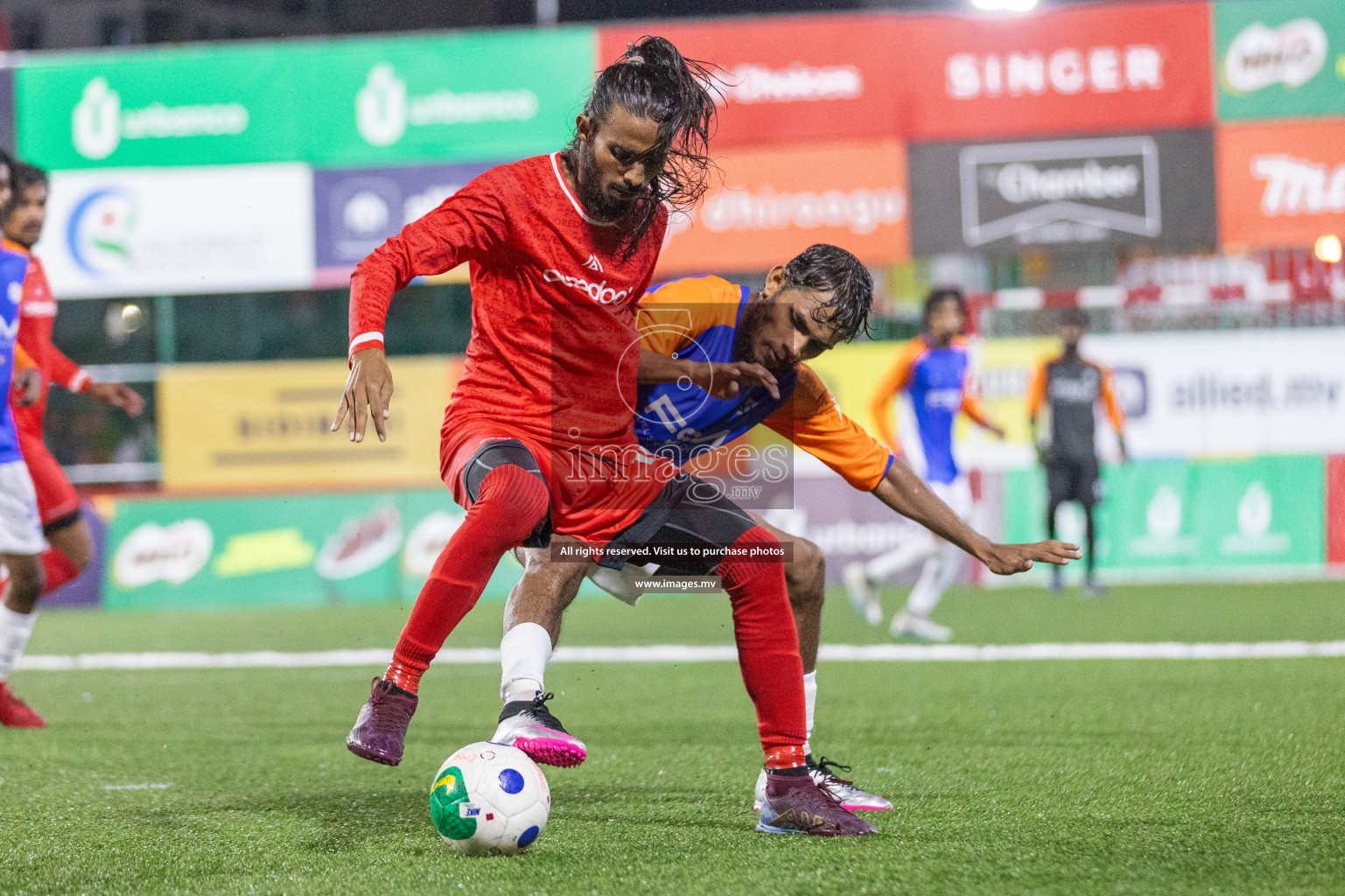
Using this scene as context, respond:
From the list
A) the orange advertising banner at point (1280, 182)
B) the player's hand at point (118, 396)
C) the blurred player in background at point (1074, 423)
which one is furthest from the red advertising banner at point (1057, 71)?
the player's hand at point (118, 396)

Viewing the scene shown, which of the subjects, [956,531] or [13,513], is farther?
[13,513]

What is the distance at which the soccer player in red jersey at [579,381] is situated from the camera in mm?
3637

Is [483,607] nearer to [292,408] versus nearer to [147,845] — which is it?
[292,408]

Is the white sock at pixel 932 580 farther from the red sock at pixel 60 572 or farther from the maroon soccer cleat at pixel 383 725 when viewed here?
the maroon soccer cleat at pixel 383 725

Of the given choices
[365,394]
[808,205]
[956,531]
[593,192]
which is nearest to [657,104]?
[593,192]

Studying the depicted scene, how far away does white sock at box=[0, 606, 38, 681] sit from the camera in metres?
6.27

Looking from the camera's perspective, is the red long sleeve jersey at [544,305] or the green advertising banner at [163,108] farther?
the green advertising banner at [163,108]

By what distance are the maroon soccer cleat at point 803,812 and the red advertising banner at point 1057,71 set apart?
32.8ft

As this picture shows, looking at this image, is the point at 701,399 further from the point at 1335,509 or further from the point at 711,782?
the point at 1335,509

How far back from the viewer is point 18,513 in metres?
6.29

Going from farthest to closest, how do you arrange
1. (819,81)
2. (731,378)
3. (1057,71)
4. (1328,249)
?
(819,81), (1057,71), (1328,249), (731,378)

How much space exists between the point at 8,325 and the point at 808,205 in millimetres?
7892

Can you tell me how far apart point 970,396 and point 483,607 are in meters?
4.59

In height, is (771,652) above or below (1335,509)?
above
